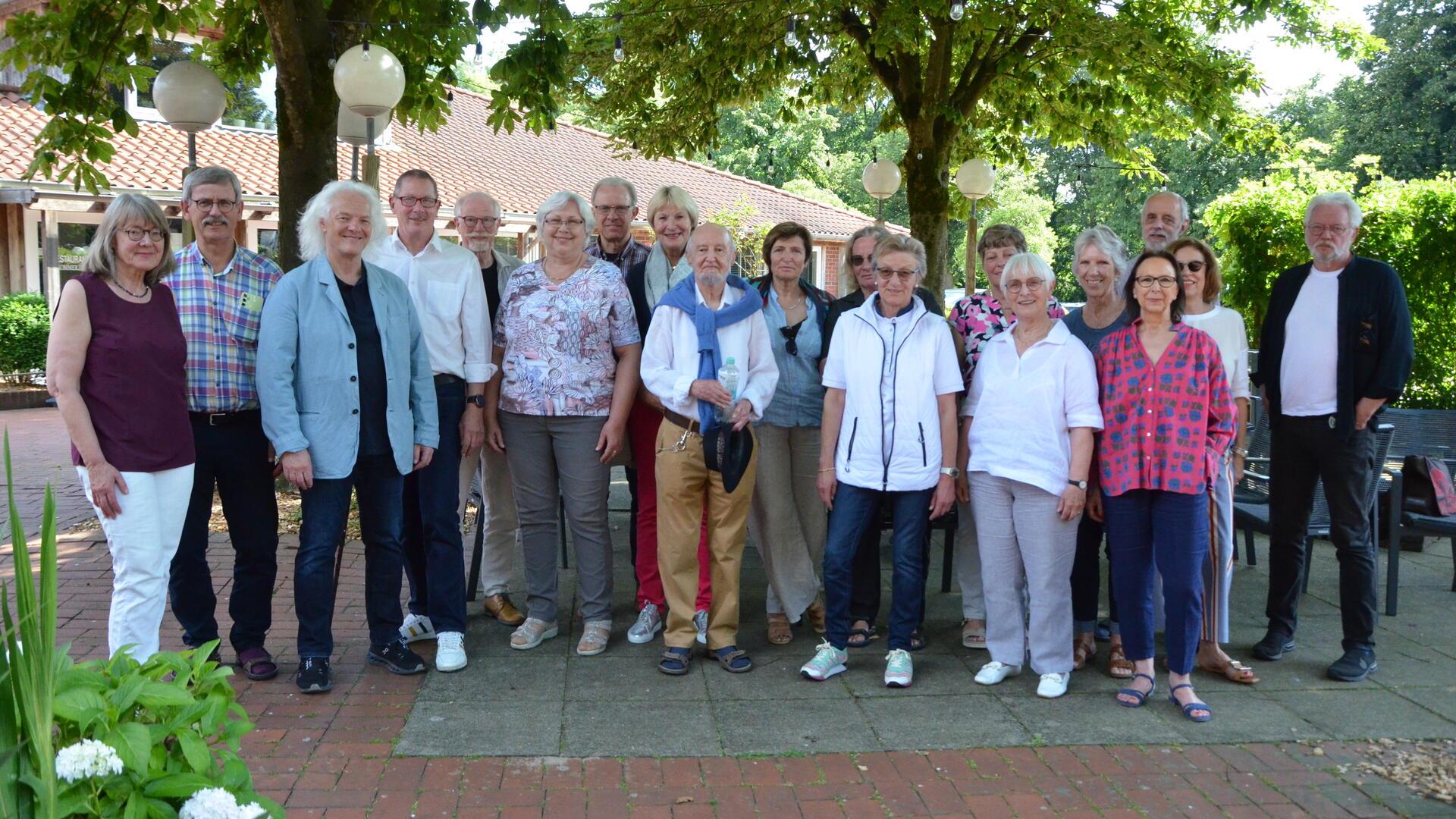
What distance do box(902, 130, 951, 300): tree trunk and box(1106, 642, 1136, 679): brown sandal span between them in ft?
19.6

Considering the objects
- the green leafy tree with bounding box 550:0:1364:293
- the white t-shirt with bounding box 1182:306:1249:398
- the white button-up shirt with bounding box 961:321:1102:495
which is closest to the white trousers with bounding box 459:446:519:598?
the white button-up shirt with bounding box 961:321:1102:495

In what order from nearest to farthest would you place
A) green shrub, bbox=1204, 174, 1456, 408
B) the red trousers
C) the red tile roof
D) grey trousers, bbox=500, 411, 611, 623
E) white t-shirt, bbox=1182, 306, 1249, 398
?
white t-shirt, bbox=1182, 306, 1249, 398
grey trousers, bbox=500, 411, 611, 623
the red trousers
green shrub, bbox=1204, 174, 1456, 408
the red tile roof

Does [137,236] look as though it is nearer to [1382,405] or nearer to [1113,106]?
[1382,405]

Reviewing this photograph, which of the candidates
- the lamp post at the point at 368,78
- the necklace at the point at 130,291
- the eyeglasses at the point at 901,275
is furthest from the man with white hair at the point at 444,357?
the lamp post at the point at 368,78

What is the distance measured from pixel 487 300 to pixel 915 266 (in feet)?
6.52

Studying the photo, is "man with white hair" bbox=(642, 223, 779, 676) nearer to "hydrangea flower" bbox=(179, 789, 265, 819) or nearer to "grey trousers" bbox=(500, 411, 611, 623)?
"grey trousers" bbox=(500, 411, 611, 623)

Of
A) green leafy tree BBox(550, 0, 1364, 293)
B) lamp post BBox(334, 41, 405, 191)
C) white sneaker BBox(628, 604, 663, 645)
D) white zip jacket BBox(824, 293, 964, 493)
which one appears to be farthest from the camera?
green leafy tree BBox(550, 0, 1364, 293)

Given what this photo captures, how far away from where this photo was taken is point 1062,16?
980 centimetres

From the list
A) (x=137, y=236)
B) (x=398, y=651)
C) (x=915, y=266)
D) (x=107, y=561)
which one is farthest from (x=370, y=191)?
(x=107, y=561)

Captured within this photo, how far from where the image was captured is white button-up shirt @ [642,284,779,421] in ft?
15.6

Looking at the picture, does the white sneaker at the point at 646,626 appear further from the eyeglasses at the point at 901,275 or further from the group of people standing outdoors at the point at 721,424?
the eyeglasses at the point at 901,275

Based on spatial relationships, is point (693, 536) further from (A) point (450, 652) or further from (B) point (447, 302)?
(B) point (447, 302)

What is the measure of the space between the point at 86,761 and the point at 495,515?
3.53 metres

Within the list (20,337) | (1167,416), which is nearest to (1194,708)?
(1167,416)
